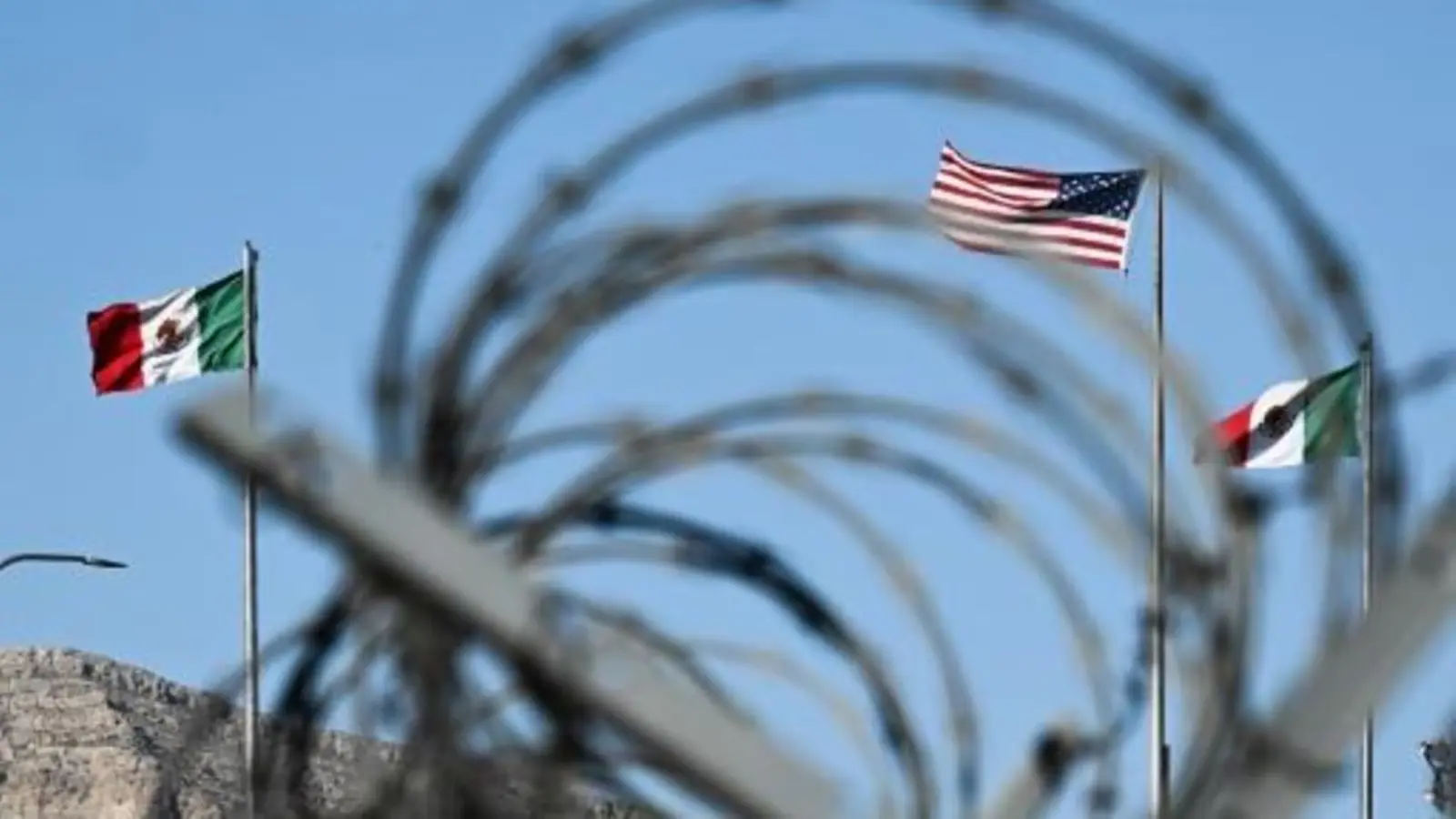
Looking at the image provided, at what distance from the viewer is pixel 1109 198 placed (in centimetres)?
2411

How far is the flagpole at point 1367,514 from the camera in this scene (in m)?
12.1

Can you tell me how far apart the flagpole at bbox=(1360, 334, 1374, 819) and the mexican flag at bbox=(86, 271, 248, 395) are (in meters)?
9.81

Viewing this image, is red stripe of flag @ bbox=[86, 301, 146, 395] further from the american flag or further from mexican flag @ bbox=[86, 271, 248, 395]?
the american flag

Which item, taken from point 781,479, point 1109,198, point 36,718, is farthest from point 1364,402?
point 36,718

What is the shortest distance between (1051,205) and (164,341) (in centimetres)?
1354

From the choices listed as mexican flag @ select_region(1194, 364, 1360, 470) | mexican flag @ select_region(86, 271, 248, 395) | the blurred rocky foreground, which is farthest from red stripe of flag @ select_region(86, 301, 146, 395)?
the blurred rocky foreground

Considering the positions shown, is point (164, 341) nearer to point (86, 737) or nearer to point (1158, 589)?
point (1158, 589)

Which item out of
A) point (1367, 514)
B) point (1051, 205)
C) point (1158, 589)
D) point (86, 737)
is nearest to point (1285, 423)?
point (1051, 205)

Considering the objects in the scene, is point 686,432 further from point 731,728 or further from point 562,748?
point 731,728

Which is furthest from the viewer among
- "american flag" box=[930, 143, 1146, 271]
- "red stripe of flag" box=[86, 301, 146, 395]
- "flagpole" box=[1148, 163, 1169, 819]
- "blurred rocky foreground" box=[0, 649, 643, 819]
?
"blurred rocky foreground" box=[0, 649, 643, 819]

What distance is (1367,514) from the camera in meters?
19.4

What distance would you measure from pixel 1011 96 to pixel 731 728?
148cm

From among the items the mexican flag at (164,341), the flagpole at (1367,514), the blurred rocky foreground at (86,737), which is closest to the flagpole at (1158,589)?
the flagpole at (1367,514)

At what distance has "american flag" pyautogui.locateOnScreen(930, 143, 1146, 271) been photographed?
2128 centimetres
